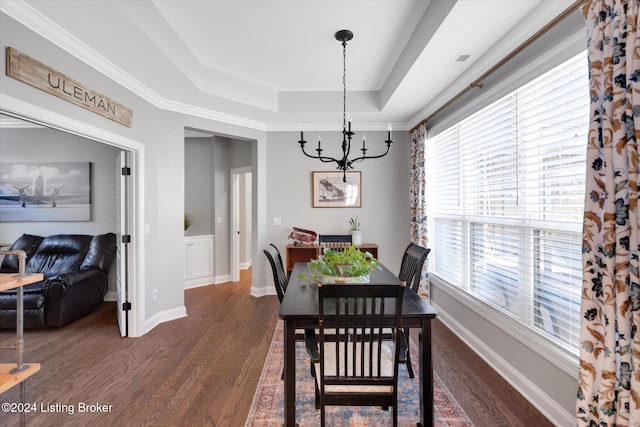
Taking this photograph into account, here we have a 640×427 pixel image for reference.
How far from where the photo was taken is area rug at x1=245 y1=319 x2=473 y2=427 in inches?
75.2

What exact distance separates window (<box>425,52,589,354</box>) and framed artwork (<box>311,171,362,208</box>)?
1.60m

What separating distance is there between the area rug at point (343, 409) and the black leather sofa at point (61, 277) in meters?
2.62

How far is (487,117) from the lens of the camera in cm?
277

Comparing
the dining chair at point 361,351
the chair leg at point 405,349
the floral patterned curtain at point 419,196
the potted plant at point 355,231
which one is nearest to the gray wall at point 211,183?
the potted plant at point 355,231

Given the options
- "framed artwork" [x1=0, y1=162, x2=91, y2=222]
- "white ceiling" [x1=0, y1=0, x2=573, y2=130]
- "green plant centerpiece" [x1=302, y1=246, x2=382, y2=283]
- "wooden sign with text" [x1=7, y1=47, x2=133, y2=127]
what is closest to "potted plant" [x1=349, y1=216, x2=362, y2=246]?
"white ceiling" [x1=0, y1=0, x2=573, y2=130]

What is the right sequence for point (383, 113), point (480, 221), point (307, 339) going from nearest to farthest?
point (307, 339)
point (480, 221)
point (383, 113)

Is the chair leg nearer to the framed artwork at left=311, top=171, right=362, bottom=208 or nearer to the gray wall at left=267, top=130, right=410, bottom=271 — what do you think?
the gray wall at left=267, top=130, right=410, bottom=271

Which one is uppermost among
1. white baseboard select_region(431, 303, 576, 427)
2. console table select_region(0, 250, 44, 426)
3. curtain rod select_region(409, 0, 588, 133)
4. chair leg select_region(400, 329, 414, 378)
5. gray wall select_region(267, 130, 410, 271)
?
curtain rod select_region(409, 0, 588, 133)

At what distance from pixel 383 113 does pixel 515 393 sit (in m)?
3.41

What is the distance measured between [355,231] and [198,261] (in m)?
2.85

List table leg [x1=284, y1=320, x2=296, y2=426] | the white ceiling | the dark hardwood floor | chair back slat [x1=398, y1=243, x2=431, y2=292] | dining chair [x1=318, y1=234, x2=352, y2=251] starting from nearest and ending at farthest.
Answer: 1. table leg [x1=284, y1=320, x2=296, y2=426]
2. the dark hardwood floor
3. the white ceiling
4. chair back slat [x1=398, y1=243, x2=431, y2=292]
5. dining chair [x1=318, y1=234, x2=352, y2=251]

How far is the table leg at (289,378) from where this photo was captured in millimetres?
1724

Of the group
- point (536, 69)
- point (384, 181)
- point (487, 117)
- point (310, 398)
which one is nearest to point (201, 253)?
point (384, 181)

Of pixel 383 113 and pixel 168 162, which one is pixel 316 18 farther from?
pixel 168 162
